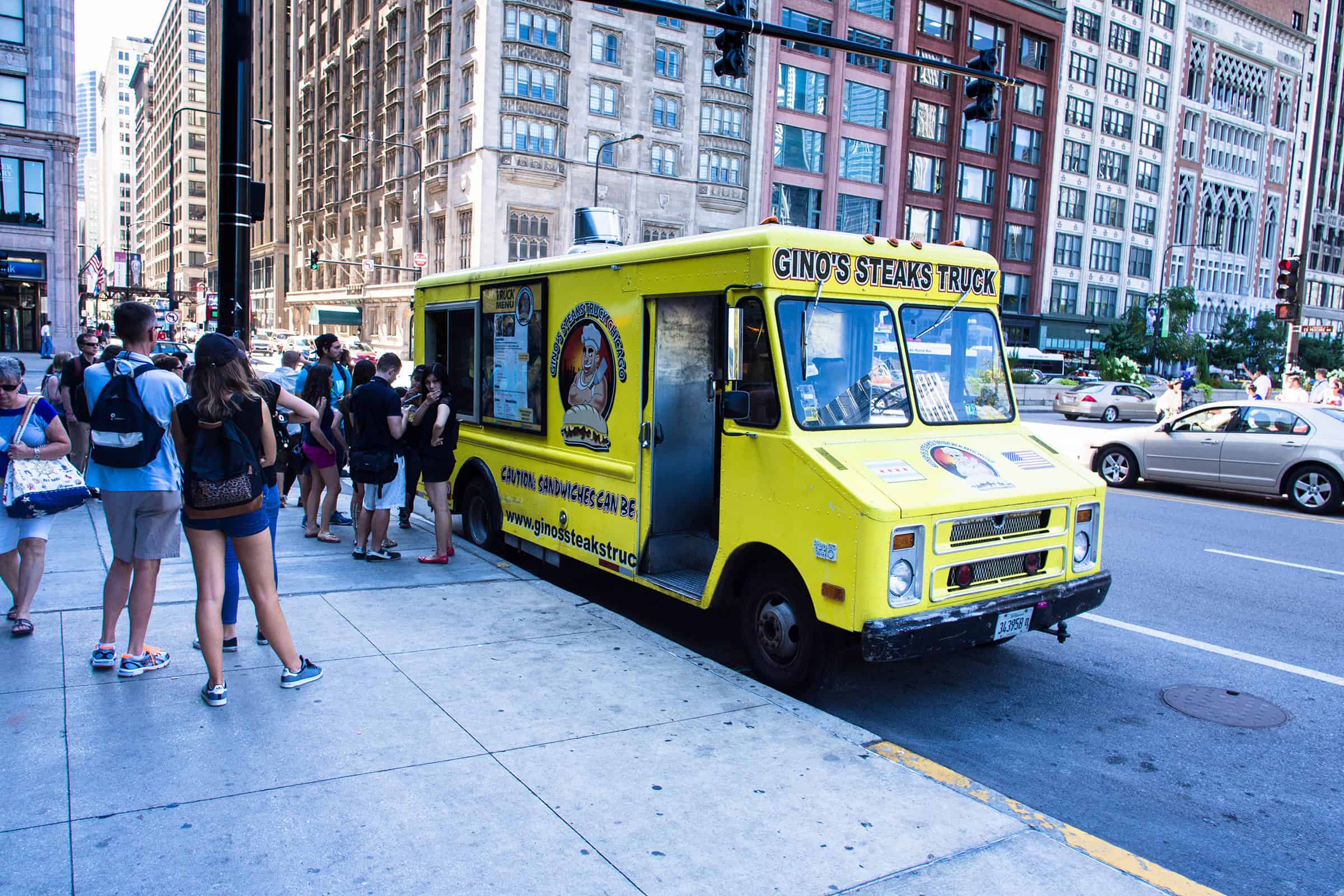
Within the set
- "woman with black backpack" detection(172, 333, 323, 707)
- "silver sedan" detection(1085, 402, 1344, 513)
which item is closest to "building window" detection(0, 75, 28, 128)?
"silver sedan" detection(1085, 402, 1344, 513)

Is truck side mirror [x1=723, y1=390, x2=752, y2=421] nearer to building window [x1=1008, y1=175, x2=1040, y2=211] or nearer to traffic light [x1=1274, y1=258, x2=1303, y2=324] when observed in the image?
traffic light [x1=1274, y1=258, x2=1303, y2=324]

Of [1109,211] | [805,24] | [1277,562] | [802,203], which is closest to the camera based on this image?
[1277,562]

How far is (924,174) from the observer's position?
6225 centimetres

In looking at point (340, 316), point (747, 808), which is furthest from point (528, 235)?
point (747, 808)

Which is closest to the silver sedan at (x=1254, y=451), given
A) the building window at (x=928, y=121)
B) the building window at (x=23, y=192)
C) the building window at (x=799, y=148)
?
the building window at (x=23, y=192)

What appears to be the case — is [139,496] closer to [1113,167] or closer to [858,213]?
[858,213]

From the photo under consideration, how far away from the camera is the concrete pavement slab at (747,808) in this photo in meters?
3.44

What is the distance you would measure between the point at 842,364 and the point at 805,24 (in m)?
58.1

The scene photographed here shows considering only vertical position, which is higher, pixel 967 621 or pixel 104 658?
pixel 967 621

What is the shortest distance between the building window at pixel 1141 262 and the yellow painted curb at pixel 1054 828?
77.3 m

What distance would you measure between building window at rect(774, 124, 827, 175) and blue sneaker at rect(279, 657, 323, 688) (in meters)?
56.1

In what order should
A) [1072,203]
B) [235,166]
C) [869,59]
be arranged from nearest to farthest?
[235,166]
[869,59]
[1072,203]

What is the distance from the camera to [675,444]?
663cm

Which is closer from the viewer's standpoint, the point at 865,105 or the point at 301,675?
the point at 301,675
